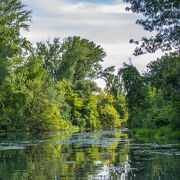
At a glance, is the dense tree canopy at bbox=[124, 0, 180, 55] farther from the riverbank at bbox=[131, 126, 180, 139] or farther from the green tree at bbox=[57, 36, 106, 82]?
the green tree at bbox=[57, 36, 106, 82]

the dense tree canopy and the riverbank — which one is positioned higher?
the dense tree canopy

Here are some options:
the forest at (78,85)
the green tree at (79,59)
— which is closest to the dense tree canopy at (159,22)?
the forest at (78,85)

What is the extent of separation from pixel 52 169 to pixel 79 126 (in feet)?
201

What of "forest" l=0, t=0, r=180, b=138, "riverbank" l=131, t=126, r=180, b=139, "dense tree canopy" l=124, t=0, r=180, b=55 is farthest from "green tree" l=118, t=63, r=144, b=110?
"dense tree canopy" l=124, t=0, r=180, b=55

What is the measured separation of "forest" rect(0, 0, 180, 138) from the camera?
23.2 m

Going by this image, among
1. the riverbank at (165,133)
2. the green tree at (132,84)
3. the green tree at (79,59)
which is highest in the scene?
the green tree at (79,59)

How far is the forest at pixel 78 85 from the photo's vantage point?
23153mm

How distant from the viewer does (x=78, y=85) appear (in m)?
73.5

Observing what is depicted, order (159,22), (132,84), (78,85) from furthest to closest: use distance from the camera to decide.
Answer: (78,85)
(132,84)
(159,22)

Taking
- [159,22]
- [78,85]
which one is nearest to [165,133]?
[159,22]

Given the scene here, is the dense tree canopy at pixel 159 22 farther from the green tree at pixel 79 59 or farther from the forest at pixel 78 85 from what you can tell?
the green tree at pixel 79 59

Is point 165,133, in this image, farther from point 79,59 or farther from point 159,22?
point 79,59

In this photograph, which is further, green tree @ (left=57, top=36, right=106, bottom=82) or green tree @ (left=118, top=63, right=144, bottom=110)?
green tree @ (left=57, top=36, right=106, bottom=82)

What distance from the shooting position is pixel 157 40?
19.1 meters
